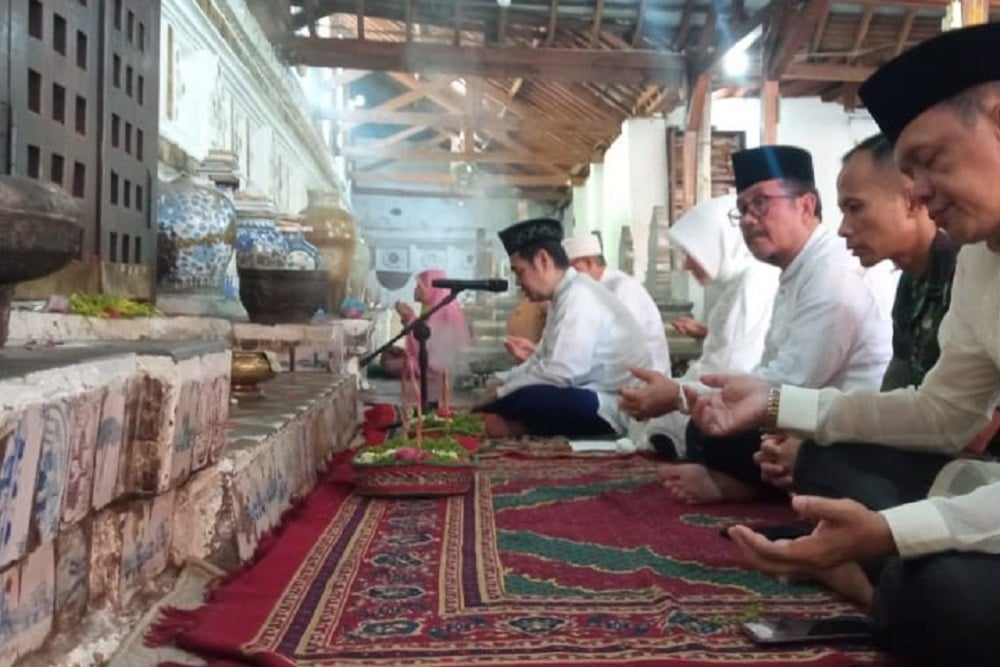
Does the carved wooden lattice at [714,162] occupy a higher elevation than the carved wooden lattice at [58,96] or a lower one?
higher

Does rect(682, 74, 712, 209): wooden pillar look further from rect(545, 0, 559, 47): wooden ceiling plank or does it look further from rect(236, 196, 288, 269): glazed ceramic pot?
rect(236, 196, 288, 269): glazed ceramic pot

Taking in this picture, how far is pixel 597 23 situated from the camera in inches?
339

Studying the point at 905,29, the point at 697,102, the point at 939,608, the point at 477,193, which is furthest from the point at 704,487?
the point at 477,193

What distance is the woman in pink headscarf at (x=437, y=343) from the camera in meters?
4.05

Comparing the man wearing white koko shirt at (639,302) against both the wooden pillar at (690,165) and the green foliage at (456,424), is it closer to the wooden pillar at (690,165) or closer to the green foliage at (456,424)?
the green foliage at (456,424)

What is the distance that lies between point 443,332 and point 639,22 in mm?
4120

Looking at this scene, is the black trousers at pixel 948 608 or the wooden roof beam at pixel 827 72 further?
the wooden roof beam at pixel 827 72

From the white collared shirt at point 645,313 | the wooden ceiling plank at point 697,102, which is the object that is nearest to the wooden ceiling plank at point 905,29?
the wooden ceiling plank at point 697,102

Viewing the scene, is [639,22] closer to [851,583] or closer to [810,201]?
[810,201]

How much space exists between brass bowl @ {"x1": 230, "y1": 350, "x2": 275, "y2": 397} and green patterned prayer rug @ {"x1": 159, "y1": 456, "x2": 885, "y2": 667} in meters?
0.48

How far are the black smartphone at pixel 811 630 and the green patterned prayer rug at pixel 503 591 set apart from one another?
0.07ft

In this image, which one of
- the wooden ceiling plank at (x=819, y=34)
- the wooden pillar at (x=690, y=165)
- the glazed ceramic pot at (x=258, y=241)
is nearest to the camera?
the glazed ceramic pot at (x=258, y=241)

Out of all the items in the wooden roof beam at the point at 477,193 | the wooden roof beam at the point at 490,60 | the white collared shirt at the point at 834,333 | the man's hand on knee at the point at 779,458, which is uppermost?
the wooden roof beam at the point at 477,193

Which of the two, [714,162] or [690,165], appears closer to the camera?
[690,165]
